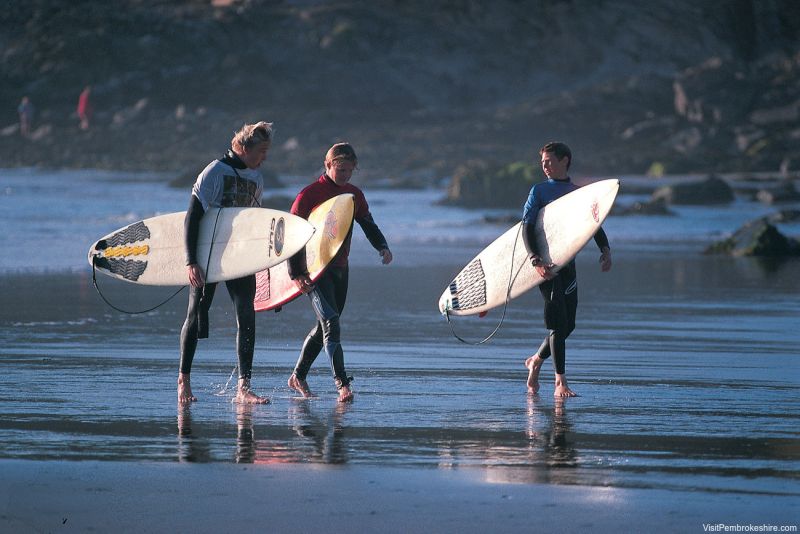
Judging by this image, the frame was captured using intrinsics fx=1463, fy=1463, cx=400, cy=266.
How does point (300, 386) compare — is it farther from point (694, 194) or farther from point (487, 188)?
point (487, 188)

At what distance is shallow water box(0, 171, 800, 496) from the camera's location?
19.2 feet

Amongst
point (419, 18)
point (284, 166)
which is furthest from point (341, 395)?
point (419, 18)

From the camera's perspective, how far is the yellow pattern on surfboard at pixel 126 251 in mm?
8547

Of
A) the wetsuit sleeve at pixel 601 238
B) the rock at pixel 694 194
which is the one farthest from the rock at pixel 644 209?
the wetsuit sleeve at pixel 601 238

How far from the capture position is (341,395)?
7559mm

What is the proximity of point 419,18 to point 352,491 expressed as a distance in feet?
298

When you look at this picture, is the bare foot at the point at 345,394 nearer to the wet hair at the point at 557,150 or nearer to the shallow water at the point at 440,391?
the shallow water at the point at 440,391

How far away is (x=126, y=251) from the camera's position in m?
8.65

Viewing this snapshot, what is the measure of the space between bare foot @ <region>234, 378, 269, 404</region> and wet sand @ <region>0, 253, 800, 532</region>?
0.10m

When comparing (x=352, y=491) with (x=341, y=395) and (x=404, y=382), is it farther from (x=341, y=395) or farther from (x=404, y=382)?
(x=404, y=382)

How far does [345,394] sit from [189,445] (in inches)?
62.3

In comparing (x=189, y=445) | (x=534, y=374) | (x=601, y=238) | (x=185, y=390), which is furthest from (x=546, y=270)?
(x=189, y=445)

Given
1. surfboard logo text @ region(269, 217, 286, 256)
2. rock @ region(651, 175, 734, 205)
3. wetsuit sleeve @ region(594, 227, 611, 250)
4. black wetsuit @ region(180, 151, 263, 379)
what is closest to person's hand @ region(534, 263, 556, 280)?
wetsuit sleeve @ region(594, 227, 611, 250)

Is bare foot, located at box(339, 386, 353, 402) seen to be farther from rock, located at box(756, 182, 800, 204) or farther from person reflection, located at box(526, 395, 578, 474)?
rock, located at box(756, 182, 800, 204)
